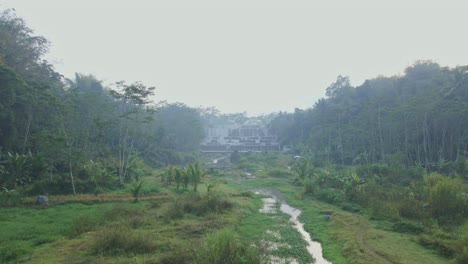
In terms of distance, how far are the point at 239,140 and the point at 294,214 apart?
205 ft

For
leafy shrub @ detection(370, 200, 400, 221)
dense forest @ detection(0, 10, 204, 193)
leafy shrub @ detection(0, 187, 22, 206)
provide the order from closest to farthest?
leafy shrub @ detection(370, 200, 400, 221) < leafy shrub @ detection(0, 187, 22, 206) < dense forest @ detection(0, 10, 204, 193)

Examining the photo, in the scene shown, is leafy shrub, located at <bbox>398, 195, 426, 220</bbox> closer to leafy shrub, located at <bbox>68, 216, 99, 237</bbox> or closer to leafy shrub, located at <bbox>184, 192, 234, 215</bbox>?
leafy shrub, located at <bbox>184, 192, 234, 215</bbox>

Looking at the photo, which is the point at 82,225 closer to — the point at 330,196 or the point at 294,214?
the point at 294,214

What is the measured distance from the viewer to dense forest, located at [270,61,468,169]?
2931cm

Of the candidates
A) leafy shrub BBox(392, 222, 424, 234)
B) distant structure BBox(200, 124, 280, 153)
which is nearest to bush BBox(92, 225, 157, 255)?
leafy shrub BBox(392, 222, 424, 234)

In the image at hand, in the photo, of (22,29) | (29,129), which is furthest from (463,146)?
(22,29)

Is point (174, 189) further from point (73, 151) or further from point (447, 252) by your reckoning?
point (447, 252)

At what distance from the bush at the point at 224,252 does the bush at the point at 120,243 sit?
287 cm

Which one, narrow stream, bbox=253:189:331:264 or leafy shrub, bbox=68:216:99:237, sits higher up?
leafy shrub, bbox=68:216:99:237

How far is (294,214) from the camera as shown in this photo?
58.5 feet

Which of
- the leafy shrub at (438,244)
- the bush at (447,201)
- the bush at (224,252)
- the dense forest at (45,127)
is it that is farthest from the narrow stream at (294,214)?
the dense forest at (45,127)

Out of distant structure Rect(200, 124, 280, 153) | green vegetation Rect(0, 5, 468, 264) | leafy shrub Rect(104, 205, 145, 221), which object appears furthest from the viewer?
distant structure Rect(200, 124, 280, 153)

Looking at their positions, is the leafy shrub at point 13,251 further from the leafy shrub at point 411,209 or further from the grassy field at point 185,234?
the leafy shrub at point 411,209

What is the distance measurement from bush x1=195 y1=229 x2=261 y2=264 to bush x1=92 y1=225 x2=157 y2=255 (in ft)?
9.40
